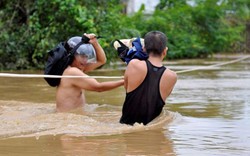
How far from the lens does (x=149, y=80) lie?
6.89 m

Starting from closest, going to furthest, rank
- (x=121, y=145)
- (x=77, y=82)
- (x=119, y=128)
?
(x=121, y=145) < (x=119, y=128) < (x=77, y=82)

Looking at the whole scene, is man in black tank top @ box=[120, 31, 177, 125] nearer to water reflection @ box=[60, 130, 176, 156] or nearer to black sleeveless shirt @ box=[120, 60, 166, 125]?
black sleeveless shirt @ box=[120, 60, 166, 125]

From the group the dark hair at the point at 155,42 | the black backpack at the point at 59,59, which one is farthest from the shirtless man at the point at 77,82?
the dark hair at the point at 155,42

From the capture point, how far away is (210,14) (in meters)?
29.6

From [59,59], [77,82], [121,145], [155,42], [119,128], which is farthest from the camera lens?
[77,82]

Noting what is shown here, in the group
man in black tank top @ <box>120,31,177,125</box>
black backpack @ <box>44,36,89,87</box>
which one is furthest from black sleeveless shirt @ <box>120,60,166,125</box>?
black backpack @ <box>44,36,89,87</box>

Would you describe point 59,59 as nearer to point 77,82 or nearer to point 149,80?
point 77,82

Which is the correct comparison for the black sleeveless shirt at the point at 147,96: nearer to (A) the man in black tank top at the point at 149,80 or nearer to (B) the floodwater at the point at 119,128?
(A) the man in black tank top at the point at 149,80

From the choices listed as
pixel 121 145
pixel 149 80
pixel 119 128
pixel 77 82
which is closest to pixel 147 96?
pixel 149 80

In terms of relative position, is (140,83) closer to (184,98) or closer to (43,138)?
(43,138)

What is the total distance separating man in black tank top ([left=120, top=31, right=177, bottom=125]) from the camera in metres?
6.83

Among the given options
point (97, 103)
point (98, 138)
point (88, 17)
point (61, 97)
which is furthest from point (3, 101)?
point (88, 17)

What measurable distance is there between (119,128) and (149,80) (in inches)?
23.2

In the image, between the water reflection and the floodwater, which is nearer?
the water reflection
